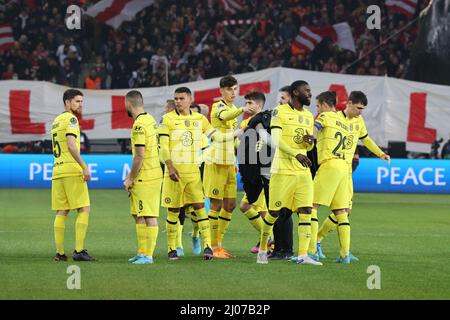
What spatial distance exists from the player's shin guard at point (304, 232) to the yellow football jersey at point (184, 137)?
5.39 feet

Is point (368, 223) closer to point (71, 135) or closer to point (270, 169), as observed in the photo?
point (270, 169)

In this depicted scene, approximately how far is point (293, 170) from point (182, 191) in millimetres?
1596

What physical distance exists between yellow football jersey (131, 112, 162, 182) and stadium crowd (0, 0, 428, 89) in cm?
1586

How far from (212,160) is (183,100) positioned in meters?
1.12

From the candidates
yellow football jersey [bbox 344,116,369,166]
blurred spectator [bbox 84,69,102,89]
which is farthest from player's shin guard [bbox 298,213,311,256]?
blurred spectator [bbox 84,69,102,89]

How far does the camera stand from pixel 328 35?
31672 mm

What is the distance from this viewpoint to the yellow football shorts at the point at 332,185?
12.6 meters

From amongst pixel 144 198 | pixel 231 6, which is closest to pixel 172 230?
pixel 144 198

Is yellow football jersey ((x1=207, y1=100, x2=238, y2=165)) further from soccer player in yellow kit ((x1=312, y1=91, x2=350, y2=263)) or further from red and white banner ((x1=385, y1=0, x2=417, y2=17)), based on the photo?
red and white banner ((x1=385, y1=0, x2=417, y2=17))

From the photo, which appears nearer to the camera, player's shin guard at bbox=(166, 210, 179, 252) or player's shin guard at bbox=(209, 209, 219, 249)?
player's shin guard at bbox=(166, 210, 179, 252)

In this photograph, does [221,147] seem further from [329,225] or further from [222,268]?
[222,268]

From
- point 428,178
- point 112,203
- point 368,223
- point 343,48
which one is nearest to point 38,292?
point 368,223

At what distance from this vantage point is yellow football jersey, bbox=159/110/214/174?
1262 centimetres

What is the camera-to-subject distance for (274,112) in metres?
12.1
